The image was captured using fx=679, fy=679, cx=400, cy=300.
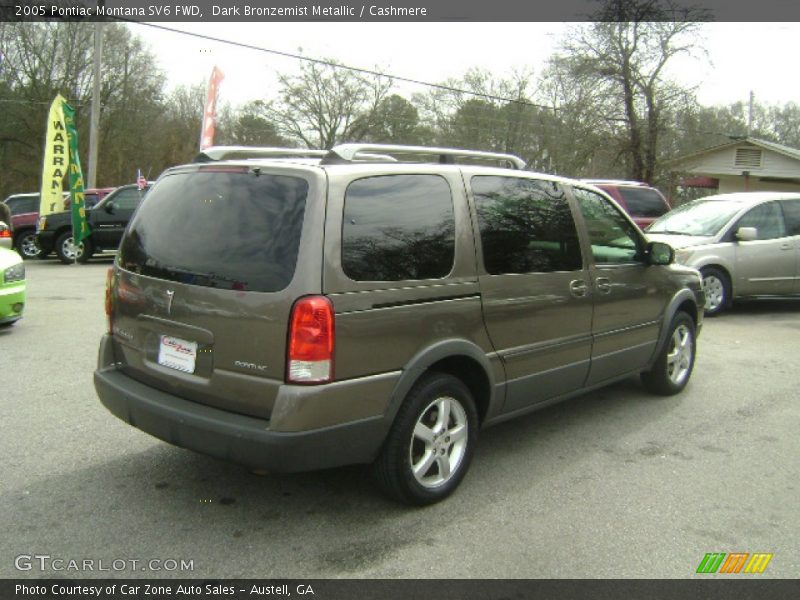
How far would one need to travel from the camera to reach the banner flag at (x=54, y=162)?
16.5 m

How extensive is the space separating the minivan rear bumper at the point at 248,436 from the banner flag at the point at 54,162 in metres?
15.2

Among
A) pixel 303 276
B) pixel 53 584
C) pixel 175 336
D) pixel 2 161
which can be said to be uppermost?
pixel 2 161

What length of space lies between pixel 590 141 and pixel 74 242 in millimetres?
20294

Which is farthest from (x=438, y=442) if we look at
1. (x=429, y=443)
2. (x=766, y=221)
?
(x=766, y=221)

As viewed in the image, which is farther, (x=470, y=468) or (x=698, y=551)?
(x=470, y=468)

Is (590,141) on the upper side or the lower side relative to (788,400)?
upper

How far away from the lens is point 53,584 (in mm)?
2768

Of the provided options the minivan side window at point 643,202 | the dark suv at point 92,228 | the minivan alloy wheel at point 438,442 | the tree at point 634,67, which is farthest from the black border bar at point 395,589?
the tree at point 634,67

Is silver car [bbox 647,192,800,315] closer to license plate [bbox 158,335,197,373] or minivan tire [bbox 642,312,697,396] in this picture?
minivan tire [bbox 642,312,697,396]

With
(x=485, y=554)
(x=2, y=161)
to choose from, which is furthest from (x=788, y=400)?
(x=2, y=161)

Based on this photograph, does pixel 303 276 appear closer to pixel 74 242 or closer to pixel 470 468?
pixel 470 468

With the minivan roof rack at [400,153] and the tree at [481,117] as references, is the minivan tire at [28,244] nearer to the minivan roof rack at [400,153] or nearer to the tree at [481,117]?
the minivan roof rack at [400,153]

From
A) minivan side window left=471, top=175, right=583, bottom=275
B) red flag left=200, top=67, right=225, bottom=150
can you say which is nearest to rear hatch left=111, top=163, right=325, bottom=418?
minivan side window left=471, top=175, right=583, bottom=275

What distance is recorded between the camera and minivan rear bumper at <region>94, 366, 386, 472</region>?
2.95 meters
